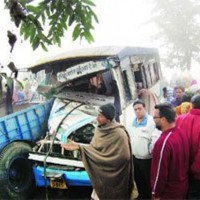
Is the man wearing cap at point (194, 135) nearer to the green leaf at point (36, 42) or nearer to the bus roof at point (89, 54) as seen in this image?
the green leaf at point (36, 42)

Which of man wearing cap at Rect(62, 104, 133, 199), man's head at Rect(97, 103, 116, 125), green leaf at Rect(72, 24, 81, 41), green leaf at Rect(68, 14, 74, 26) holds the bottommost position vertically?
man wearing cap at Rect(62, 104, 133, 199)

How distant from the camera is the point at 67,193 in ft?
20.8

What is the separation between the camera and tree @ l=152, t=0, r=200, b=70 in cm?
2123

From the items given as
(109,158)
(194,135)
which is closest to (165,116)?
(194,135)

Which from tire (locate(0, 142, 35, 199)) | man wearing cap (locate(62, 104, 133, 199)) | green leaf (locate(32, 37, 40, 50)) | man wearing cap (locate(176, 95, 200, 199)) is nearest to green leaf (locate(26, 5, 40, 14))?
green leaf (locate(32, 37, 40, 50))

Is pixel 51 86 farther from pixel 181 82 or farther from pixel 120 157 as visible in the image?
pixel 120 157

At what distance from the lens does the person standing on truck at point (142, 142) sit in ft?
15.1

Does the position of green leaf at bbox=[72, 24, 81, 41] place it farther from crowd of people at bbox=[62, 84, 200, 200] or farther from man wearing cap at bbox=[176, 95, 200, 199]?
man wearing cap at bbox=[176, 95, 200, 199]

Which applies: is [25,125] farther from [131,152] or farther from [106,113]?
[131,152]

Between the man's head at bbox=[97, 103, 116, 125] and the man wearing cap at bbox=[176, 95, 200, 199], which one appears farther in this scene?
the man's head at bbox=[97, 103, 116, 125]

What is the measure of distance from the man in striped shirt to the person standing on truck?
0.89 m

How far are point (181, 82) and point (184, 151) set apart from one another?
9.82 ft

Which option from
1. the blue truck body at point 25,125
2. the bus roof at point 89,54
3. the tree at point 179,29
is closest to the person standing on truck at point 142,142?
the bus roof at point 89,54

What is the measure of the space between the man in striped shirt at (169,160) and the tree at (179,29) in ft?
59.1
